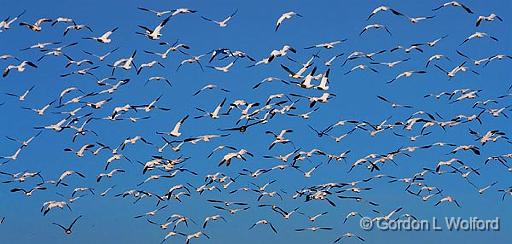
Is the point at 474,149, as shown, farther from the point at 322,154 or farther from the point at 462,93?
the point at 322,154

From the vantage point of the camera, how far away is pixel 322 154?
6925 centimetres

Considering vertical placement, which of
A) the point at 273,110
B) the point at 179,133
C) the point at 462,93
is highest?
the point at 462,93

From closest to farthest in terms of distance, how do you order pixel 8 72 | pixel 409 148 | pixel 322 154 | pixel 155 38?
pixel 155 38 → pixel 8 72 → pixel 322 154 → pixel 409 148

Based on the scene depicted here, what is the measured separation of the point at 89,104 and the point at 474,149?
84.2 ft

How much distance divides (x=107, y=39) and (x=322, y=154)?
1646cm

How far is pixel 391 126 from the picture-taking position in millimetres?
70500

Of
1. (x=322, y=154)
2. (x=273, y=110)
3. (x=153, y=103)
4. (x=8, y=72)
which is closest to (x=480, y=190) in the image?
(x=322, y=154)

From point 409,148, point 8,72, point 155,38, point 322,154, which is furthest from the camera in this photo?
point 409,148

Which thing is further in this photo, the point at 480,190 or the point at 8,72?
the point at 480,190

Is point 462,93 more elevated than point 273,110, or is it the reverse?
point 462,93

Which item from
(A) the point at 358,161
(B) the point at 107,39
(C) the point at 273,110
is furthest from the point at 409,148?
(B) the point at 107,39

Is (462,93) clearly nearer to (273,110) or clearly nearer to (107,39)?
(273,110)

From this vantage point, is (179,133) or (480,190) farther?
(480,190)

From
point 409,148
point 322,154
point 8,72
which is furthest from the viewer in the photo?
point 409,148
